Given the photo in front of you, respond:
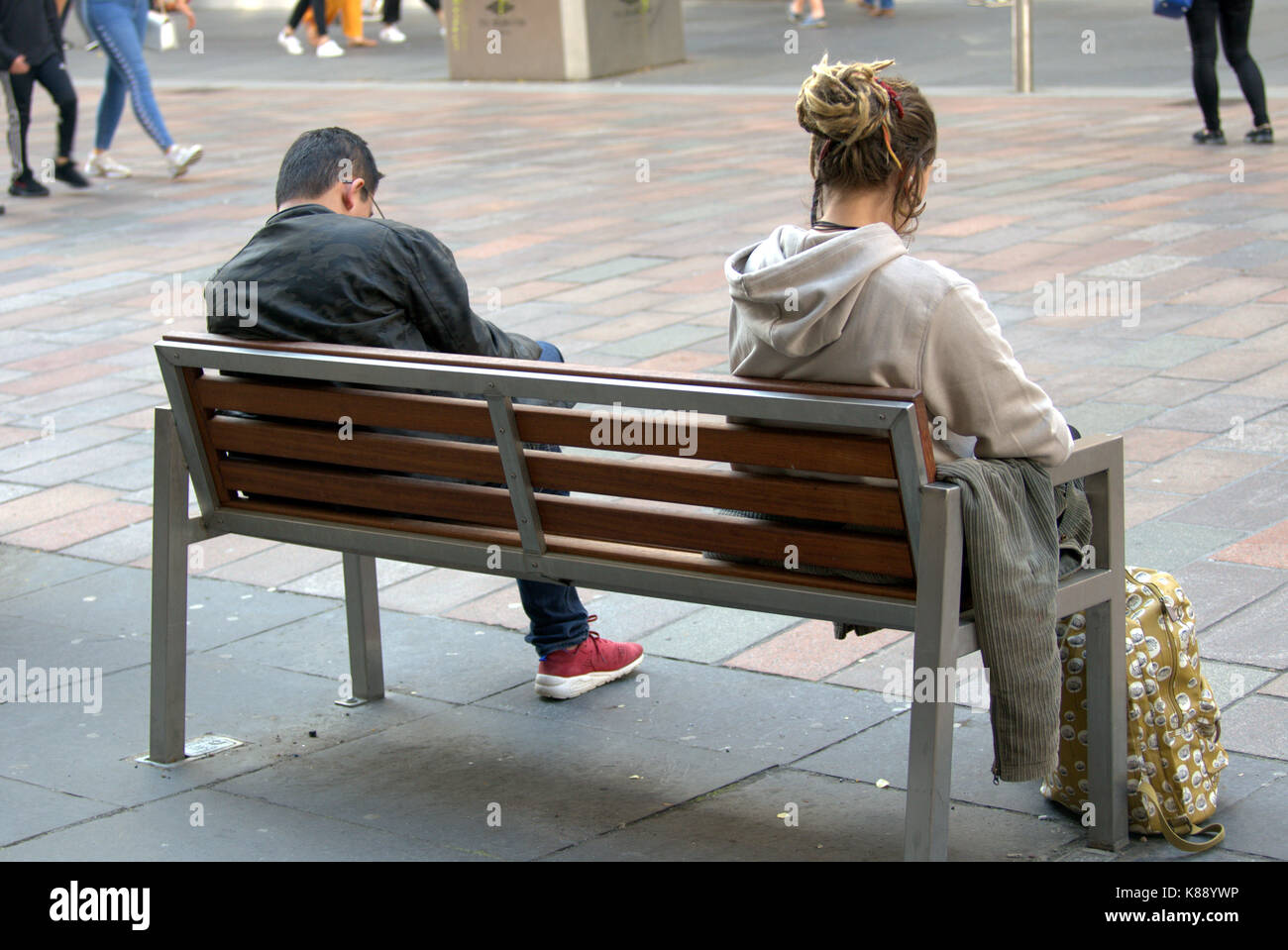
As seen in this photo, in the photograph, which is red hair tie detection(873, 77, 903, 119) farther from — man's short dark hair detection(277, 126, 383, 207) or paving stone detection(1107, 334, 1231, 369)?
paving stone detection(1107, 334, 1231, 369)

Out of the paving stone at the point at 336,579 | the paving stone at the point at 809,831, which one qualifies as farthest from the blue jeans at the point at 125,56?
the paving stone at the point at 809,831

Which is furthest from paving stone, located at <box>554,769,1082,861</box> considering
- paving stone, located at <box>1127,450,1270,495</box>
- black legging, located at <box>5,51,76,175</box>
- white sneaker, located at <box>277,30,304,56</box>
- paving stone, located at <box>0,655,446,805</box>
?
white sneaker, located at <box>277,30,304,56</box>

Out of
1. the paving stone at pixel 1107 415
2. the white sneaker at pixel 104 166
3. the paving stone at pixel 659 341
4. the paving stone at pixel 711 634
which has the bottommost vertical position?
the paving stone at pixel 711 634

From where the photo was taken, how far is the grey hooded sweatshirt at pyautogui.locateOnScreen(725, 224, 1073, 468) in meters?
2.79

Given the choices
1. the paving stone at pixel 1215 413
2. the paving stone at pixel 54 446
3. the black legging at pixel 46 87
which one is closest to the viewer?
the paving stone at pixel 1215 413

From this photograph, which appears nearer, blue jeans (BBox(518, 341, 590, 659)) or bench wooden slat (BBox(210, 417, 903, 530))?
bench wooden slat (BBox(210, 417, 903, 530))

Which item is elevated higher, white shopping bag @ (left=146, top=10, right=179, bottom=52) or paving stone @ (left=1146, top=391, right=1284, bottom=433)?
white shopping bag @ (left=146, top=10, right=179, bottom=52)

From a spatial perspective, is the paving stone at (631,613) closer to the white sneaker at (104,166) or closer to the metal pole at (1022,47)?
the white sneaker at (104,166)

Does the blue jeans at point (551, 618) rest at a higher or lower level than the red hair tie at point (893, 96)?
lower

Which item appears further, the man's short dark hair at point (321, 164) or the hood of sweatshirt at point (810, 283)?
the man's short dark hair at point (321, 164)

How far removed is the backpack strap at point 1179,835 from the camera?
9.84 feet

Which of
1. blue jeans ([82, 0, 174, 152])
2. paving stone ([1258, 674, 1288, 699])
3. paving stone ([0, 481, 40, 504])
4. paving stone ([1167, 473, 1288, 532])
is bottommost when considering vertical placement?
paving stone ([1258, 674, 1288, 699])

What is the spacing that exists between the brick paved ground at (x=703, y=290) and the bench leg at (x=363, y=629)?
527 millimetres

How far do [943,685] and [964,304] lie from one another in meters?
0.63
